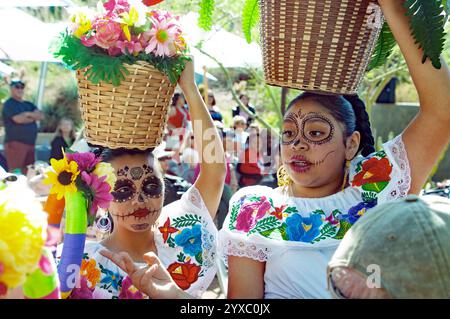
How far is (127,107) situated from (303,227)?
84cm

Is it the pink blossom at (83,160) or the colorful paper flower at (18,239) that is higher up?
the pink blossom at (83,160)

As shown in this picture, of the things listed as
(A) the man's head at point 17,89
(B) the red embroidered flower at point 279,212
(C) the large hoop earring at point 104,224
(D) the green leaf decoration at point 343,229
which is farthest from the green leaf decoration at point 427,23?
(A) the man's head at point 17,89

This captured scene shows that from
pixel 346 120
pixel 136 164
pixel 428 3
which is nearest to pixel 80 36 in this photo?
pixel 136 164

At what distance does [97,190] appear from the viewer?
8.20 ft

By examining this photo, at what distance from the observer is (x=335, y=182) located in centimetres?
288

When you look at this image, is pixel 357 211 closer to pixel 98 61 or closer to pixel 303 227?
→ pixel 303 227

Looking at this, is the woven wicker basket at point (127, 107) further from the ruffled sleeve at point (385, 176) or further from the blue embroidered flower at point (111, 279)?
the ruffled sleeve at point (385, 176)

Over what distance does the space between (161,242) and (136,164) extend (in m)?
0.35

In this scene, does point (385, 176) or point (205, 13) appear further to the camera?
point (205, 13)

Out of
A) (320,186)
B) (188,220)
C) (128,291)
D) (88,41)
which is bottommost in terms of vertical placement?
(128,291)

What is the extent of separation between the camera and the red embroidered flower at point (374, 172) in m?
2.79

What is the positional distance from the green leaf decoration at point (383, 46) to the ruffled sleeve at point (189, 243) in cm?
96

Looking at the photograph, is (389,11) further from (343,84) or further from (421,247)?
(421,247)

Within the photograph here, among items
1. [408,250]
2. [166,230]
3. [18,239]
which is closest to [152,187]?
[166,230]
